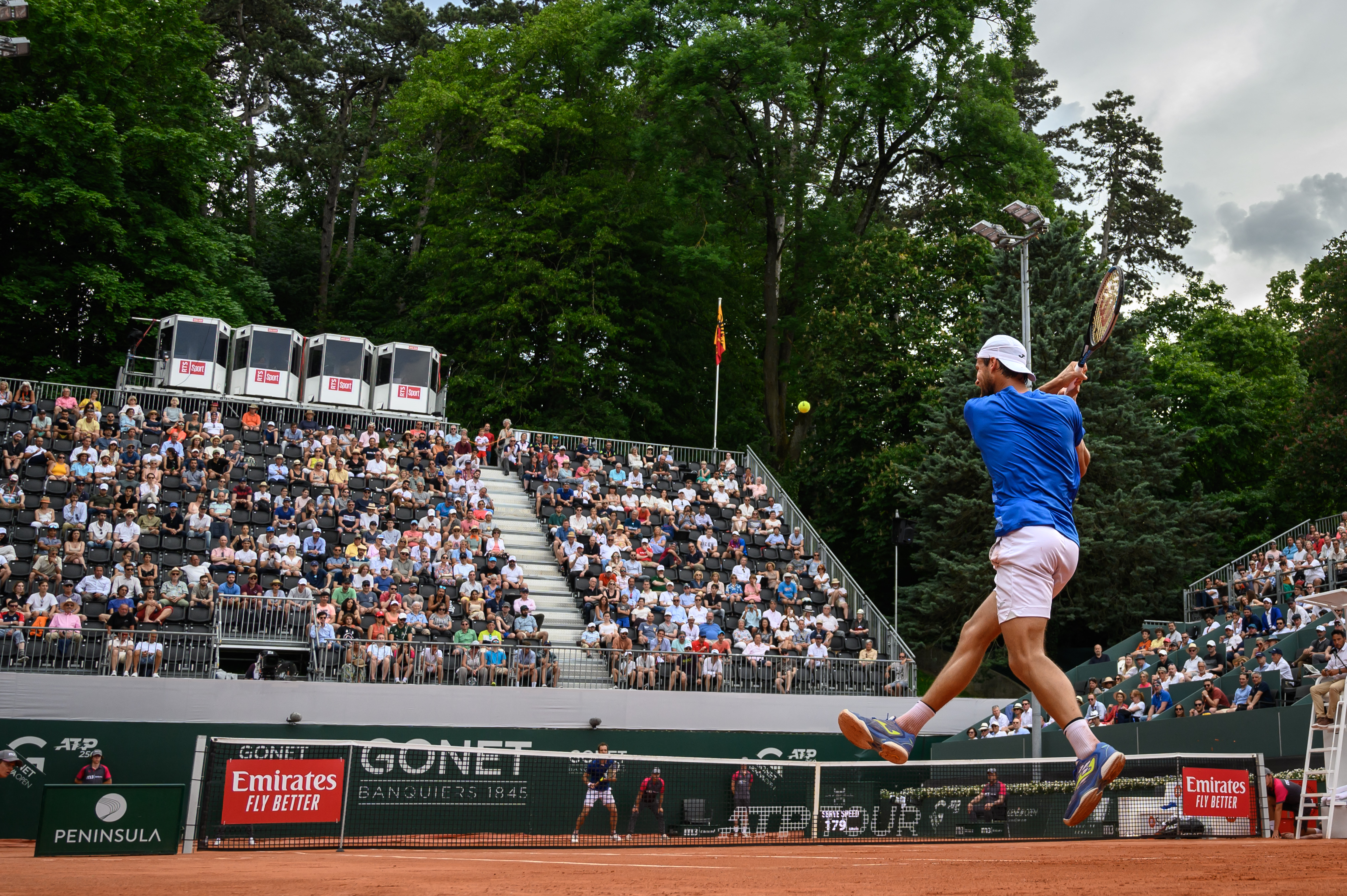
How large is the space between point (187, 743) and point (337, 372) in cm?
1615

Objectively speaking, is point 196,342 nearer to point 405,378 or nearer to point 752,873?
point 405,378

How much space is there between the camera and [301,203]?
53.8 metres

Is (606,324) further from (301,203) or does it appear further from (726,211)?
(301,203)

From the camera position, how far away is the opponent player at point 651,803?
17703 millimetres

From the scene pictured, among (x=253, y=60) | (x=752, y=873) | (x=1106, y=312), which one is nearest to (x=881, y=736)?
(x=752, y=873)

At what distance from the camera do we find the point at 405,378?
34.5 meters

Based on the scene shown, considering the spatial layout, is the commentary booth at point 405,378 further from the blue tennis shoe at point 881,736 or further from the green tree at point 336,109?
the blue tennis shoe at point 881,736

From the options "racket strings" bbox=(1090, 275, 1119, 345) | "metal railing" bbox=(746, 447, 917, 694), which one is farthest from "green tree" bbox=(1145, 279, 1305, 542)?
"racket strings" bbox=(1090, 275, 1119, 345)

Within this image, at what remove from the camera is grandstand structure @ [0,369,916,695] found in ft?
68.0

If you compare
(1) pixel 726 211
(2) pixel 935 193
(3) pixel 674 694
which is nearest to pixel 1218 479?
(2) pixel 935 193

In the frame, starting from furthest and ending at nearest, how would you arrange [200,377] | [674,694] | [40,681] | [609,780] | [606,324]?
1. [606,324]
2. [200,377]
3. [674,694]
4. [40,681]
5. [609,780]

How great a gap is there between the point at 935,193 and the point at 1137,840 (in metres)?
39.1

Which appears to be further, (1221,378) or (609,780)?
(1221,378)

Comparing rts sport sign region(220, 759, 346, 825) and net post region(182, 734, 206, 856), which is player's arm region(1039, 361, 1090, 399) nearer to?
net post region(182, 734, 206, 856)
